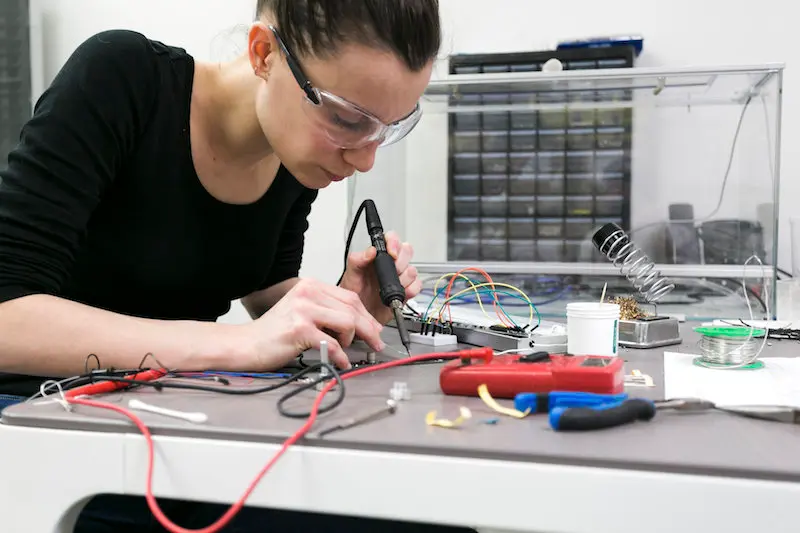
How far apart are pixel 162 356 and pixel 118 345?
A: 0.16 feet

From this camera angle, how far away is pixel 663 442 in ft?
1.50

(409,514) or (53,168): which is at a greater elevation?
(53,168)

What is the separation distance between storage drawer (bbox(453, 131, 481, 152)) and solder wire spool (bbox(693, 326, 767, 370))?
3.85 ft

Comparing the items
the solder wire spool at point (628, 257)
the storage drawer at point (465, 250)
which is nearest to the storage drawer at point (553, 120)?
the storage drawer at point (465, 250)

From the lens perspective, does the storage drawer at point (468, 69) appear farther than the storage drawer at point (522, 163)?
No

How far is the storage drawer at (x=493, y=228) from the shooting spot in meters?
1.85

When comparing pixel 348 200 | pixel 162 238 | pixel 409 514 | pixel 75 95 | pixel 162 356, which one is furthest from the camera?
pixel 348 200

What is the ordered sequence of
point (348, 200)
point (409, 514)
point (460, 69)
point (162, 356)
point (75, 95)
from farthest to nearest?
point (348, 200)
point (460, 69)
point (75, 95)
point (162, 356)
point (409, 514)

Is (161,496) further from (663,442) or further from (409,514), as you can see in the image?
(663,442)

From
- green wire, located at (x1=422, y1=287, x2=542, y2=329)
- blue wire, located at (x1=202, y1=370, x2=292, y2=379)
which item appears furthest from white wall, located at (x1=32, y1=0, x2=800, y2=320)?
Answer: blue wire, located at (x1=202, y1=370, x2=292, y2=379)

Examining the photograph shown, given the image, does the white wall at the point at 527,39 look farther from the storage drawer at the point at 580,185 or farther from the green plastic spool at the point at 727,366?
the green plastic spool at the point at 727,366

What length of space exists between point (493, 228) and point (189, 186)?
3.49 feet

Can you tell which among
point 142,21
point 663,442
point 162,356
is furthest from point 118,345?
point 142,21

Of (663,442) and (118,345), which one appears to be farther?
(118,345)
